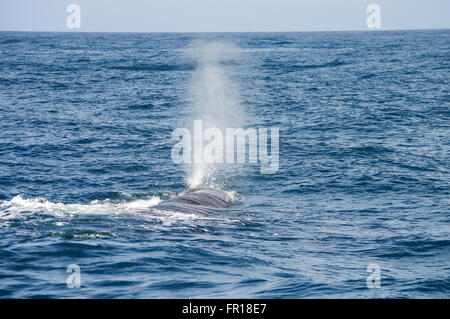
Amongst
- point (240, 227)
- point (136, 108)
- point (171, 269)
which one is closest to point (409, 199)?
point (240, 227)

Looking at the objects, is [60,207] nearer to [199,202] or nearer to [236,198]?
[199,202]

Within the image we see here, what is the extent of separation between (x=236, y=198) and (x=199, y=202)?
9.89 ft

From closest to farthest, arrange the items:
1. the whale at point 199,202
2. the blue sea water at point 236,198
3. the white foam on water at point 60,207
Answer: the blue sea water at point 236,198
the white foam on water at point 60,207
the whale at point 199,202

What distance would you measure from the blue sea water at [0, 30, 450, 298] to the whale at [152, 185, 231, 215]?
0.64m

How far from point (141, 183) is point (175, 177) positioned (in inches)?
95.9

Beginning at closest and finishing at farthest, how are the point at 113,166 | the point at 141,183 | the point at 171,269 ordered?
the point at 171,269, the point at 141,183, the point at 113,166

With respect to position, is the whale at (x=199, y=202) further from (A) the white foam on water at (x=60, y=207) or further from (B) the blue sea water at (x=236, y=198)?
(A) the white foam on water at (x=60, y=207)

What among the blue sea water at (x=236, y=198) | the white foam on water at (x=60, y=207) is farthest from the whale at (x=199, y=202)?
the white foam on water at (x=60, y=207)

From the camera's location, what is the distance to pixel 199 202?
26.8 meters

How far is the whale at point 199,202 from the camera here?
82.7 ft

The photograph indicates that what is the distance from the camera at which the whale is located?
25203 millimetres

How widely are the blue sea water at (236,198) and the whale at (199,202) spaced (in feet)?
2.09

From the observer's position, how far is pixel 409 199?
2839cm
